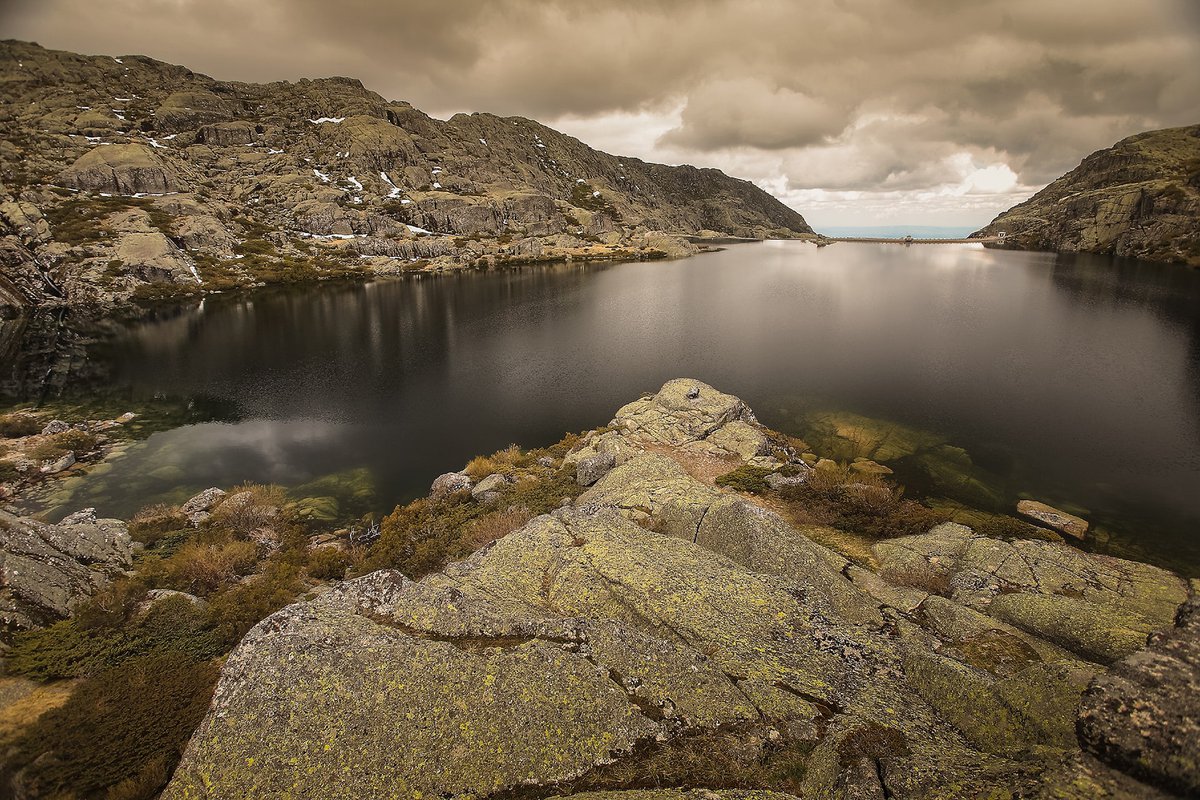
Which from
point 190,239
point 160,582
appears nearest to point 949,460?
point 160,582

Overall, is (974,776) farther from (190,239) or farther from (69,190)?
(69,190)

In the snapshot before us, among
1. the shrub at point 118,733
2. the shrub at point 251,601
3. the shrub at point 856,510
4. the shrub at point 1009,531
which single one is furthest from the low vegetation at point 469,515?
the shrub at point 1009,531

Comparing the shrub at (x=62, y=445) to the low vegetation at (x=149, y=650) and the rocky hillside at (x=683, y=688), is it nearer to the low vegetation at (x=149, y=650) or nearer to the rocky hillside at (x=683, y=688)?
the low vegetation at (x=149, y=650)

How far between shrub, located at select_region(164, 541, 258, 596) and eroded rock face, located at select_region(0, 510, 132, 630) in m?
2.07

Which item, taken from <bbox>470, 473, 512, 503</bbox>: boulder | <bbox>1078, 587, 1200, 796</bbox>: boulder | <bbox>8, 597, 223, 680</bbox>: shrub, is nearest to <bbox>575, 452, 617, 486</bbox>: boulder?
<bbox>470, 473, 512, 503</bbox>: boulder

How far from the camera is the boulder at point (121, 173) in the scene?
489ft

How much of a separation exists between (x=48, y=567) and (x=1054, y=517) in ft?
154

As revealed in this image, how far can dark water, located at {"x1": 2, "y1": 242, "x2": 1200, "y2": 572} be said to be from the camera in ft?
111

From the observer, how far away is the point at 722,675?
9.53 meters

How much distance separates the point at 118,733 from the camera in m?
10.1

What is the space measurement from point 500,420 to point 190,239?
149161 millimetres

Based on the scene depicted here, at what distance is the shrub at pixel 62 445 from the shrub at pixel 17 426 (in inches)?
154

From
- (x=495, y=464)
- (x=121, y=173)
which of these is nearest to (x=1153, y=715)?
(x=495, y=464)

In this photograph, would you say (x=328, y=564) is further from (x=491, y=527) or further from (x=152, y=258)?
(x=152, y=258)
